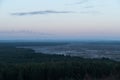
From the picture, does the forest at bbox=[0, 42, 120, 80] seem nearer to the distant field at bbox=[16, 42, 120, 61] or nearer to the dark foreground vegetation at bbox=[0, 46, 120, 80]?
the dark foreground vegetation at bbox=[0, 46, 120, 80]

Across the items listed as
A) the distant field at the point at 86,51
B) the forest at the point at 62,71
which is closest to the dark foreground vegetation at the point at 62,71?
the forest at the point at 62,71

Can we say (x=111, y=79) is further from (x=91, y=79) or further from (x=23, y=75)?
(x=23, y=75)

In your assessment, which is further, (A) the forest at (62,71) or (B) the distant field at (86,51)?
(B) the distant field at (86,51)


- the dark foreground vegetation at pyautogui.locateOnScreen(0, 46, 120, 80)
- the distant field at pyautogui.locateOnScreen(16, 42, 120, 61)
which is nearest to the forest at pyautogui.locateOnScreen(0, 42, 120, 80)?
the dark foreground vegetation at pyautogui.locateOnScreen(0, 46, 120, 80)

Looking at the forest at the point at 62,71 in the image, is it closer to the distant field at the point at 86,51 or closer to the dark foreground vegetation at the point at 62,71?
the dark foreground vegetation at the point at 62,71

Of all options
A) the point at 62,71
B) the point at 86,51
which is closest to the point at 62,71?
the point at 62,71

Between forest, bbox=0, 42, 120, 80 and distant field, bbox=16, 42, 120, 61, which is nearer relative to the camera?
forest, bbox=0, 42, 120, 80

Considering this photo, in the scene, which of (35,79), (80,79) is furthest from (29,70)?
(80,79)

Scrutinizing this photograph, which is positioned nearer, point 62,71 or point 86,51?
point 62,71

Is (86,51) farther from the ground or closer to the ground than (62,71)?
closer to the ground

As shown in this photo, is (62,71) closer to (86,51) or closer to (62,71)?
(62,71)

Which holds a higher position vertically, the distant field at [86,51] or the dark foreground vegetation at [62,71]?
the dark foreground vegetation at [62,71]
